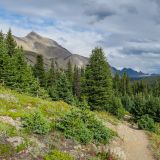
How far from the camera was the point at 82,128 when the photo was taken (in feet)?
74.8

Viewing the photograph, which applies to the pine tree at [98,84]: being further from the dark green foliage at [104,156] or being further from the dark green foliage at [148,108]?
the dark green foliage at [104,156]

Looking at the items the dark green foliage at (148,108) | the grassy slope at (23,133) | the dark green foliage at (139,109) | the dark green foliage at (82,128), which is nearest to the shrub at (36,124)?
the grassy slope at (23,133)

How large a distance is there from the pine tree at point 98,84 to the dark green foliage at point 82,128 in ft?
96.3

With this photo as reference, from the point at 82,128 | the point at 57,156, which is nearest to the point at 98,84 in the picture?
the point at 82,128

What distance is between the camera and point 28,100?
29078mm

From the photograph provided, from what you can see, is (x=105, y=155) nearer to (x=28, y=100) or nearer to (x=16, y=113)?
(x=16, y=113)

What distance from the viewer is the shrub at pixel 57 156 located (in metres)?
18.0

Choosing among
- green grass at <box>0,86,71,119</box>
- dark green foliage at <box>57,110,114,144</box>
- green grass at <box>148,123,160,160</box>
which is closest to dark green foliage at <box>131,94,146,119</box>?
green grass at <box>148,123,160,160</box>

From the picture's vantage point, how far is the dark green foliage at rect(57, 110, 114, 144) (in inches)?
875

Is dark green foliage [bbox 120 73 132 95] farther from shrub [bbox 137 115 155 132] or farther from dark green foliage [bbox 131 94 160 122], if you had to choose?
shrub [bbox 137 115 155 132]

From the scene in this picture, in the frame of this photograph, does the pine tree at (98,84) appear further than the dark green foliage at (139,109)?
No

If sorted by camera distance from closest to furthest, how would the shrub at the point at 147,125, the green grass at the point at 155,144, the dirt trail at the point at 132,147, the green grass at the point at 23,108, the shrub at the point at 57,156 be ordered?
the shrub at the point at 57,156, the green grass at the point at 23,108, the dirt trail at the point at 132,147, the green grass at the point at 155,144, the shrub at the point at 147,125

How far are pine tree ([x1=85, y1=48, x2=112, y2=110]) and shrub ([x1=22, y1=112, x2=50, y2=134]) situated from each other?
33.4 m

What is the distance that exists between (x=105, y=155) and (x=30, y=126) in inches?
219
